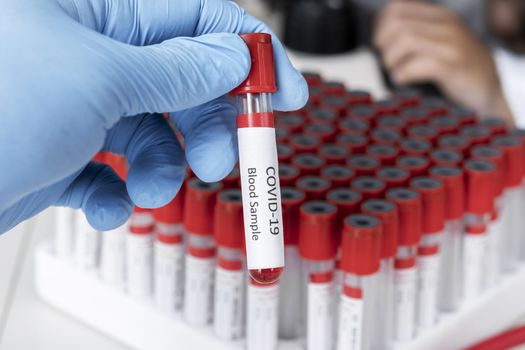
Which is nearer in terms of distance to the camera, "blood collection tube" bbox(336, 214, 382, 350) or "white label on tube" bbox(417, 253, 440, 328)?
"blood collection tube" bbox(336, 214, 382, 350)

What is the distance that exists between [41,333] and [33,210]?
26cm

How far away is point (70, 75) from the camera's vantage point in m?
0.64

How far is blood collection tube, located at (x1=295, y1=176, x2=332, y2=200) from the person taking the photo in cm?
94

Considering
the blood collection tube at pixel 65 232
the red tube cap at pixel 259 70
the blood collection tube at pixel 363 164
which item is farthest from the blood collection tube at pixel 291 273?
the blood collection tube at pixel 65 232

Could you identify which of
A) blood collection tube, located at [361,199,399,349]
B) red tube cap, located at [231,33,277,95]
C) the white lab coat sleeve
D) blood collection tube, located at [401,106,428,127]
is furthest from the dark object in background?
red tube cap, located at [231,33,277,95]

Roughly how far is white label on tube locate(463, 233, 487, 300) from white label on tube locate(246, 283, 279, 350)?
0.26 meters

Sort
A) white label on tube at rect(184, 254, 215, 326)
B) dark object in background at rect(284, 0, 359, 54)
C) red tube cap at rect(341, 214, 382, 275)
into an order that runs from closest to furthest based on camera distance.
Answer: red tube cap at rect(341, 214, 382, 275) < white label on tube at rect(184, 254, 215, 326) < dark object in background at rect(284, 0, 359, 54)

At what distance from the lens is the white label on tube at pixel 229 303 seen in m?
0.91

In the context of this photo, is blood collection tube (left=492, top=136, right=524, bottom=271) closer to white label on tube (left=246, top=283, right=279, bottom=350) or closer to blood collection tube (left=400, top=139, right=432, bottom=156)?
blood collection tube (left=400, top=139, right=432, bottom=156)

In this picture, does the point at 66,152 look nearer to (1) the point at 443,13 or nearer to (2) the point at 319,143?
(2) the point at 319,143

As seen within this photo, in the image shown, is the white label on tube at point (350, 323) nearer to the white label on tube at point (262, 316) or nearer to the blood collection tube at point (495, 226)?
the white label on tube at point (262, 316)

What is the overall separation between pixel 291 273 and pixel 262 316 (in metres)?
0.07

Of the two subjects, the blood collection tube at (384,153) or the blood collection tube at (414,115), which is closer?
the blood collection tube at (384,153)

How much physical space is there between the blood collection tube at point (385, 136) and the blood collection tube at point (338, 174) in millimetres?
105
